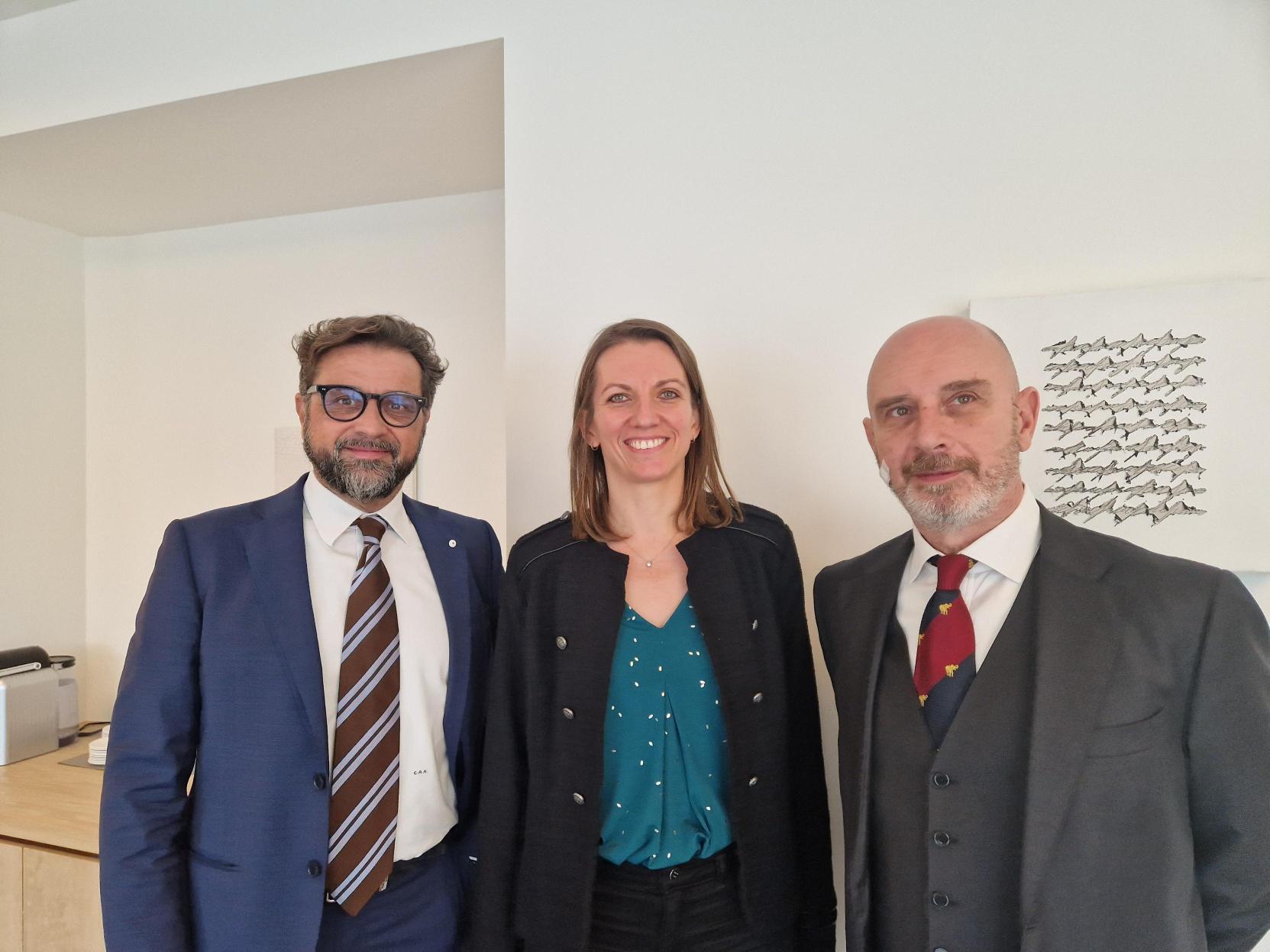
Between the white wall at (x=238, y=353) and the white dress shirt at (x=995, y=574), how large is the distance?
2165mm

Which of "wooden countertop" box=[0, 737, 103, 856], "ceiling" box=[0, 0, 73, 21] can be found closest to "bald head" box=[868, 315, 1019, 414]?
"wooden countertop" box=[0, 737, 103, 856]

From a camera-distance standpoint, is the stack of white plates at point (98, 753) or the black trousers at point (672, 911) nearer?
the black trousers at point (672, 911)

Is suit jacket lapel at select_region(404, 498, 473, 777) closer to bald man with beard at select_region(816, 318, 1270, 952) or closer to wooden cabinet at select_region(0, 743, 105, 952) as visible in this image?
bald man with beard at select_region(816, 318, 1270, 952)

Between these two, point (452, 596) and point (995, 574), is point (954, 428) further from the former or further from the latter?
point (452, 596)

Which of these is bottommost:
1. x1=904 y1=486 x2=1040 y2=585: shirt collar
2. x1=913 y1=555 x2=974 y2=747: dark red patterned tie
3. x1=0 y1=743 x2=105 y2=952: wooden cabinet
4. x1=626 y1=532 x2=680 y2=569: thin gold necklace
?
x1=0 y1=743 x2=105 y2=952: wooden cabinet

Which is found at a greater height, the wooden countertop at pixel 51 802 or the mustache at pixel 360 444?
the mustache at pixel 360 444

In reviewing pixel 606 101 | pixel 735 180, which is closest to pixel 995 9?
pixel 735 180

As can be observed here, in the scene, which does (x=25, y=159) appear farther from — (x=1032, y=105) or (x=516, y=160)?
(x=1032, y=105)

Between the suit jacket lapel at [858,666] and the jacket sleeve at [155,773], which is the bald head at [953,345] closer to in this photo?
the suit jacket lapel at [858,666]

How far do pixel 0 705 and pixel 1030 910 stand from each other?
3706mm

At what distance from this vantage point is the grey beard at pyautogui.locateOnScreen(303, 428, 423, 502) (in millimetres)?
1748

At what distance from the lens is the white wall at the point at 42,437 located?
3.54 metres

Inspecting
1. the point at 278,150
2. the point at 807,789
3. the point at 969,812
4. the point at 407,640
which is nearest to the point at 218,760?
the point at 407,640

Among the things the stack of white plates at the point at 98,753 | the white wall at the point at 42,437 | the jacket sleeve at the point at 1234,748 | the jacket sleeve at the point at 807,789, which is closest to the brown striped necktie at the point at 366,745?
the jacket sleeve at the point at 807,789
